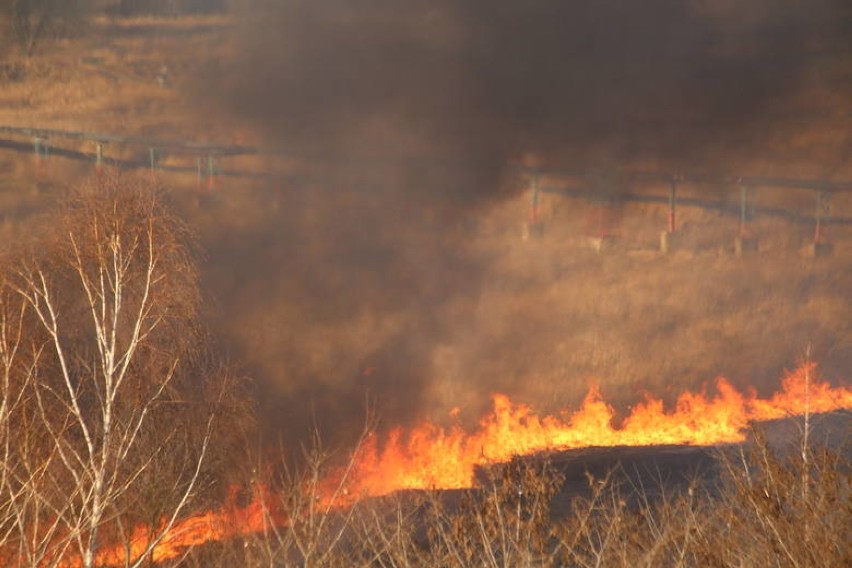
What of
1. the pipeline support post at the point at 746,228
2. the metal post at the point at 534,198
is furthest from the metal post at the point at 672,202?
the metal post at the point at 534,198

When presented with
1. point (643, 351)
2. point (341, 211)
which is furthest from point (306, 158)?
point (643, 351)

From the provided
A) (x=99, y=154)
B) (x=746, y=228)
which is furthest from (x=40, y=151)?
(x=746, y=228)

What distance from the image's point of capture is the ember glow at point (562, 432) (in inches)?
685

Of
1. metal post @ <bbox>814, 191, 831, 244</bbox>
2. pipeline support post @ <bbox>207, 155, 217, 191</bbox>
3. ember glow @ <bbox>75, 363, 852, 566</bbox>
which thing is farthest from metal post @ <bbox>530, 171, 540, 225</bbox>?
pipeline support post @ <bbox>207, 155, 217, 191</bbox>

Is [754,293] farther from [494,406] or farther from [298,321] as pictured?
[298,321]

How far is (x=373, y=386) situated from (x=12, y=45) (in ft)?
34.8

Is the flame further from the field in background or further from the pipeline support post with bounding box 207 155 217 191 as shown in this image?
the pipeline support post with bounding box 207 155 217 191

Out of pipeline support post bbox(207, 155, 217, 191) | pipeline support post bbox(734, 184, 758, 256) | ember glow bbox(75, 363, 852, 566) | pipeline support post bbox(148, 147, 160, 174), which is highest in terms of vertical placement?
pipeline support post bbox(148, 147, 160, 174)

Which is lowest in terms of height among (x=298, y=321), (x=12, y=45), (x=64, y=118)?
(x=298, y=321)

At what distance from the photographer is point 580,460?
17172 mm

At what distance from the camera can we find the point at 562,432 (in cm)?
1928

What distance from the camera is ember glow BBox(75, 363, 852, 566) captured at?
57.1 ft

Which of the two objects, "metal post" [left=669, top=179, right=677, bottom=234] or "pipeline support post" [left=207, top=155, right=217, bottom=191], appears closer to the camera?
"pipeline support post" [left=207, top=155, right=217, bottom=191]

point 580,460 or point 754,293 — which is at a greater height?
point 754,293
